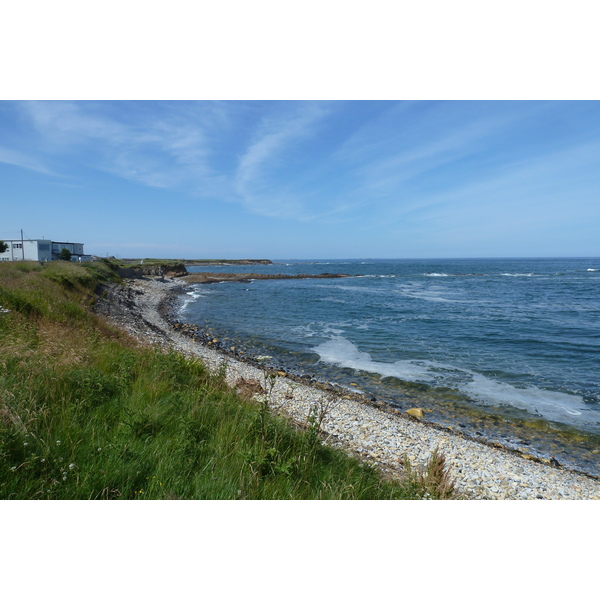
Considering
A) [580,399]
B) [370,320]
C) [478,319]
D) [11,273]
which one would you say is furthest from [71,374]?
[478,319]

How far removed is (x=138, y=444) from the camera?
12.3 feet

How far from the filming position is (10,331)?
692 cm

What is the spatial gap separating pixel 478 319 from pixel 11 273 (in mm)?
34468

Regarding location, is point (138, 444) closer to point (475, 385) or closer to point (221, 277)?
point (475, 385)

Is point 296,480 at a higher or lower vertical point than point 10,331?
lower

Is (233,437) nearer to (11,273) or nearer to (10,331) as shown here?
(10,331)

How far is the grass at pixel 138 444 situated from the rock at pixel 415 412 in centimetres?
698

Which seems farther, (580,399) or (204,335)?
(204,335)

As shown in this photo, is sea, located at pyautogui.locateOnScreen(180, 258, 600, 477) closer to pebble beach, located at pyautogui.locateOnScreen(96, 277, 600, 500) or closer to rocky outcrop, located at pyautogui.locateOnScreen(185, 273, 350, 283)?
pebble beach, located at pyautogui.locateOnScreen(96, 277, 600, 500)

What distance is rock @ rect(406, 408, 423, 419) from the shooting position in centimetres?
1129

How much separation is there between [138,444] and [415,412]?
10037 millimetres

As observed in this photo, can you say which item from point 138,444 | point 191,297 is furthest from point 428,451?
point 191,297

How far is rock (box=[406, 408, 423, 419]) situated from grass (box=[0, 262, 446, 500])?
6977mm

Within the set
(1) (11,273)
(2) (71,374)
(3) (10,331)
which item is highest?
(1) (11,273)
